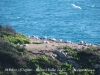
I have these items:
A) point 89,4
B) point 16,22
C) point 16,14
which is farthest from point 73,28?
point 89,4

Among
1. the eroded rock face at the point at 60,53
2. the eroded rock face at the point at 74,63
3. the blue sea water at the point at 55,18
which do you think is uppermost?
the blue sea water at the point at 55,18

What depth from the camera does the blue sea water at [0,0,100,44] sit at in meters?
53.4

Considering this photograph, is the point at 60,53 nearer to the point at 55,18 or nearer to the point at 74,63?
the point at 74,63

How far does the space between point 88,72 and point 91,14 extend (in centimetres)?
4589

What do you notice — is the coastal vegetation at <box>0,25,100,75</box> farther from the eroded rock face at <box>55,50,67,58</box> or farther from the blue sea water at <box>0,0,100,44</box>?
the blue sea water at <box>0,0,100,44</box>

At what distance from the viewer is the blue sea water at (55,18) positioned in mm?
53375

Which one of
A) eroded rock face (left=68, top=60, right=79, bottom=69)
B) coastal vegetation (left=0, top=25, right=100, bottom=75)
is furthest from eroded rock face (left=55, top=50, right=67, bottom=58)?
eroded rock face (left=68, top=60, right=79, bottom=69)

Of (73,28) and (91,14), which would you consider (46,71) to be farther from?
(91,14)

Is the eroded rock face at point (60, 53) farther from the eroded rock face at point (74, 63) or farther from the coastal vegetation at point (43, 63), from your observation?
the eroded rock face at point (74, 63)

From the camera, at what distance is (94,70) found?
2509 cm

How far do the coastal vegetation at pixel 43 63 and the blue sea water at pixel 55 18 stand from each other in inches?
882

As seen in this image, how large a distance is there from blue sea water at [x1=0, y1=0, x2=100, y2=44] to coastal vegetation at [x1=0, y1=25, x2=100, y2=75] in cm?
2239

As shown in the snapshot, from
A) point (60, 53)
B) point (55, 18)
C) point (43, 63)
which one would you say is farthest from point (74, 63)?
point (55, 18)

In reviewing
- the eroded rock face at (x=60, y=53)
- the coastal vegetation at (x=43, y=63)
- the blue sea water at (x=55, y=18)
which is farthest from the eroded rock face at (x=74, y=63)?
the blue sea water at (x=55, y=18)
